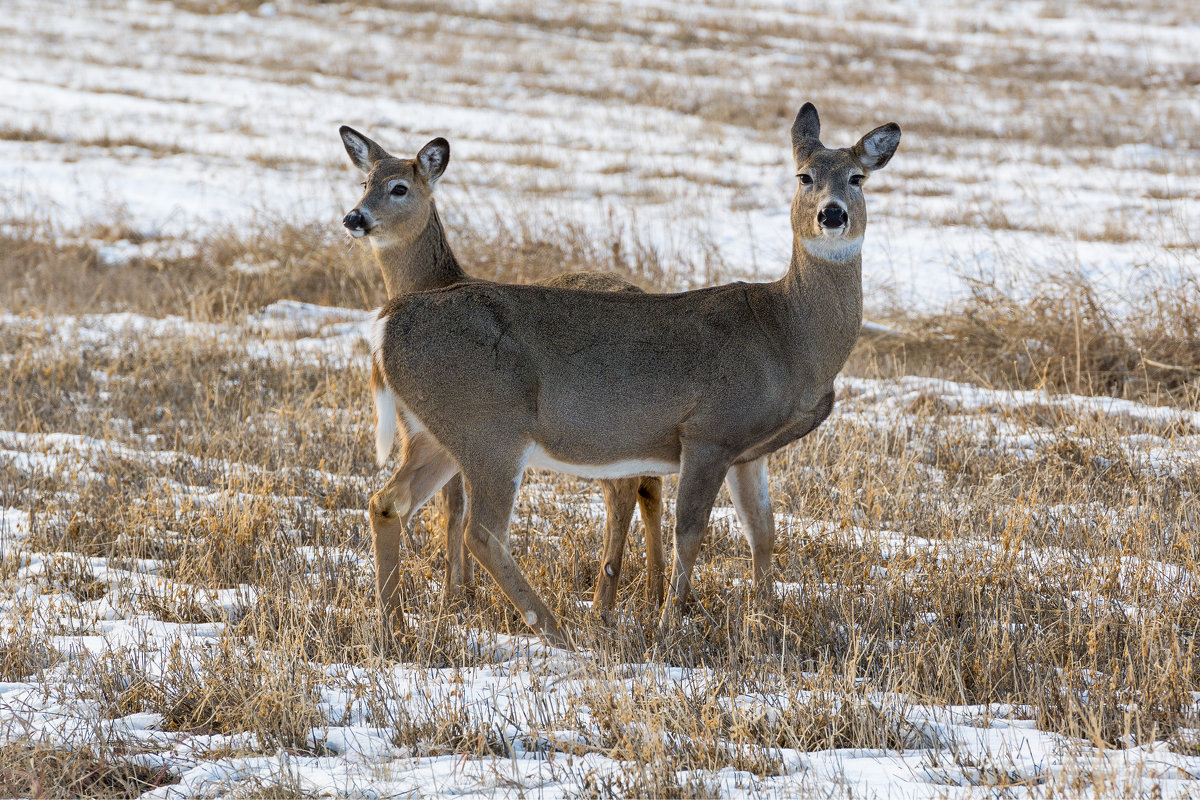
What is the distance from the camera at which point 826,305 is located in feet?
17.4

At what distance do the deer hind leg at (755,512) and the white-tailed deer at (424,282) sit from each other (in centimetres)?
39

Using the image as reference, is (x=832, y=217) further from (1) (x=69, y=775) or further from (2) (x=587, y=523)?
(1) (x=69, y=775)

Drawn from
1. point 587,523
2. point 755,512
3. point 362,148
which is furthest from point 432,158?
point 755,512

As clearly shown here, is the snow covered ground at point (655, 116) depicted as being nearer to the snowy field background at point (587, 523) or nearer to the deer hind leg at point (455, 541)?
the snowy field background at point (587, 523)

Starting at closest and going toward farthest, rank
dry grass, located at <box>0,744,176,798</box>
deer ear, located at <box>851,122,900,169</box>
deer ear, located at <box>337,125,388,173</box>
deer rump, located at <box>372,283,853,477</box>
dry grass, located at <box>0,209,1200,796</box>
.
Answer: dry grass, located at <box>0,744,176,798</box>
dry grass, located at <box>0,209,1200,796</box>
deer rump, located at <box>372,283,853,477</box>
deer ear, located at <box>851,122,900,169</box>
deer ear, located at <box>337,125,388,173</box>

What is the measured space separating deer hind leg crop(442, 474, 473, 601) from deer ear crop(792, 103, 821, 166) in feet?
7.40

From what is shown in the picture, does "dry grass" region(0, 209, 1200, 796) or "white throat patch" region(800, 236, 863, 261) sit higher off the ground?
"white throat patch" region(800, 236, 863, 261)

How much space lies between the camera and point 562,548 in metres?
5.86

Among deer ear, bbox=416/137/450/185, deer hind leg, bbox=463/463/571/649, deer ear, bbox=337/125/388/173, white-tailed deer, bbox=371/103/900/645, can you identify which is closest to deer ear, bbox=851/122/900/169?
white-tailed deer, bbox=371/103/900/645

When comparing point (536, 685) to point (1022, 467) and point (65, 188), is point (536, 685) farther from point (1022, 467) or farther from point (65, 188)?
point (65, 188)

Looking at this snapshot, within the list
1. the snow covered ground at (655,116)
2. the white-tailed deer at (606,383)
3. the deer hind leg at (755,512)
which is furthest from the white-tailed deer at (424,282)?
the snow covered ground at (655,116)

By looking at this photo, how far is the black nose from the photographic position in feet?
16.5

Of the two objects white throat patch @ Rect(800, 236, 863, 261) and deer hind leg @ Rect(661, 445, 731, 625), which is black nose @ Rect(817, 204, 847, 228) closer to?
white throat patch @ Rect(800, 236, 863, 261)

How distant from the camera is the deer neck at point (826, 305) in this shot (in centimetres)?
523
